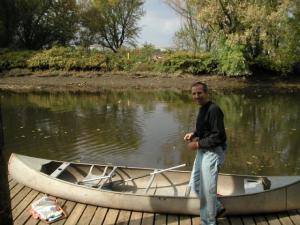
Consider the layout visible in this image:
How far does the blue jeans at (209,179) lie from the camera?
6129 mm

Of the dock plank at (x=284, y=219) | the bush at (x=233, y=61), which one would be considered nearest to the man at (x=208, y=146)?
the dock plank at (x=284, y=219)

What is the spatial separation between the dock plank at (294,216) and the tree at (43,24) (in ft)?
116

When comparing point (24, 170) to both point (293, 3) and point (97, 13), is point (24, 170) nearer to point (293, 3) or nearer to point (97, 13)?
point (293, 3)

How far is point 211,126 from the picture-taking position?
5973mm

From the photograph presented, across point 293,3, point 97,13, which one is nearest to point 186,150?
point 293,3

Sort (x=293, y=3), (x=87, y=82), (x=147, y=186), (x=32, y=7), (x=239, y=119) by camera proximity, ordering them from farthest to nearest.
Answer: (x=32, y=7), (x=87, y=82), (x=293, y=3), (x=239, y=119), (x=147, y=186)

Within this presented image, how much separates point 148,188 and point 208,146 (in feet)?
6.74

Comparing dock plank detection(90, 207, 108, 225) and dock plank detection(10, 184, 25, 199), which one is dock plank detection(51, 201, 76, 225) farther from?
dock plank detection(10, 184, 25, 199)

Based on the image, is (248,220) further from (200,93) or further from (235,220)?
(200,93)

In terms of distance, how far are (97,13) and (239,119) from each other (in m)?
28.4

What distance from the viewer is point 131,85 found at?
1163 inches

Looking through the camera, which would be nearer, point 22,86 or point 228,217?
point 228,217

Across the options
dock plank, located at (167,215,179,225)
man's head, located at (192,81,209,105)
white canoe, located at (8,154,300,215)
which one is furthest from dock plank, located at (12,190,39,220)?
man's head, located at (192,81,209,105)

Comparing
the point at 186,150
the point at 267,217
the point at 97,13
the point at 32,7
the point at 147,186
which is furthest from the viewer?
the point at 97,13
